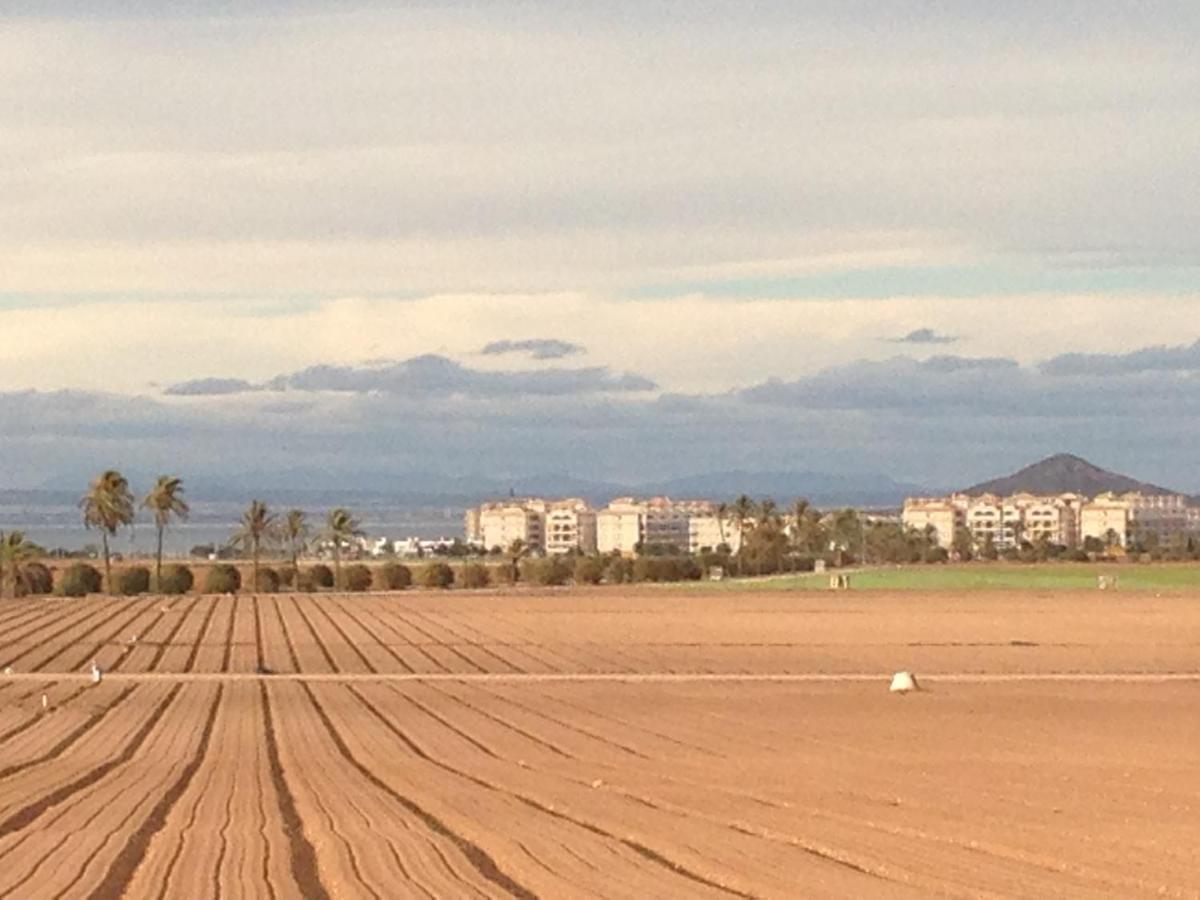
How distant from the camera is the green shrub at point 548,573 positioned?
409 ft

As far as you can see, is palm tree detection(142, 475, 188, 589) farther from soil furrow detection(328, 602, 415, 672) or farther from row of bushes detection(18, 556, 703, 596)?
soil furrow detection(328, 602, 415, 672)

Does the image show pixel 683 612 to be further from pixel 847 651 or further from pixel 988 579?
pixel 988 579

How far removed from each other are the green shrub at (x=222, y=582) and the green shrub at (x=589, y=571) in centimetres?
1884

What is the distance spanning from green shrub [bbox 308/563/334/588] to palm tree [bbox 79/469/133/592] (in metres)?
10.3

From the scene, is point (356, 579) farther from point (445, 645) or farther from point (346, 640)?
point (445, 645)

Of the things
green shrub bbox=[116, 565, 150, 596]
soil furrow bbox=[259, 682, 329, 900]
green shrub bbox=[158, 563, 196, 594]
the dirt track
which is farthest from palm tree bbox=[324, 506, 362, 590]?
soil furrow bbox=[259, 682, 329, 900]

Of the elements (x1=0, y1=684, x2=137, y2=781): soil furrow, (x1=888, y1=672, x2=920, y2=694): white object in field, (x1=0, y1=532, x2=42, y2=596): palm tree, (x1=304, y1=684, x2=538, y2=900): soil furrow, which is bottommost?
(x1=304, y1=684, x2=538, y2=900): soil furrow

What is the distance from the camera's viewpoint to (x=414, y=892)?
52.5ft

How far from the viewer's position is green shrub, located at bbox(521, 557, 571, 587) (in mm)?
124625

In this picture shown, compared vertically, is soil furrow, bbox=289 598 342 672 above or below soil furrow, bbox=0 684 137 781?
above

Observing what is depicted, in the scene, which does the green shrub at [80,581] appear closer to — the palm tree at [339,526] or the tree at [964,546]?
the palm tree at [339,526]

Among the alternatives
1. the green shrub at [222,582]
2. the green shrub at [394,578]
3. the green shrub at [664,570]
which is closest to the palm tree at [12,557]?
the green shrub at [222,582]

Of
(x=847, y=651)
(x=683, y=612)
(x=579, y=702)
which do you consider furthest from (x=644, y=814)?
(x=683, y=612)

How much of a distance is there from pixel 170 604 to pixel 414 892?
78740 millimetres
